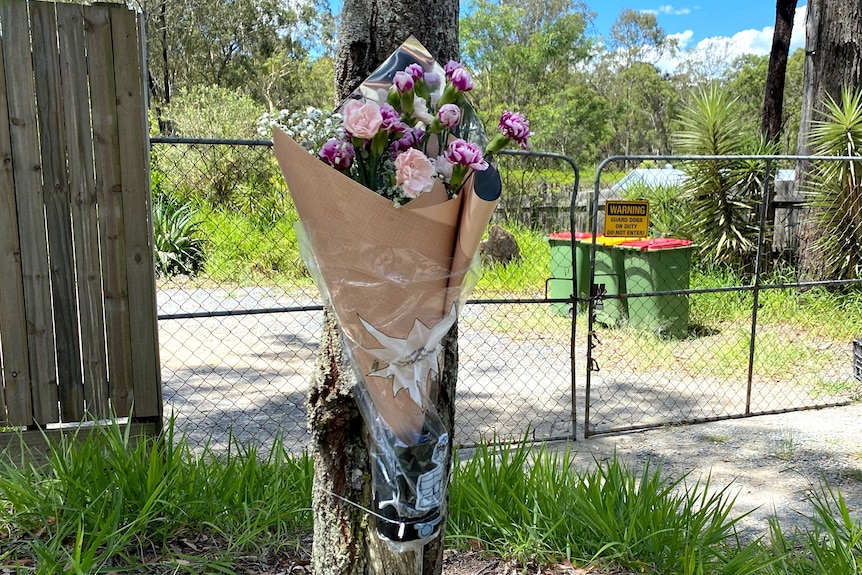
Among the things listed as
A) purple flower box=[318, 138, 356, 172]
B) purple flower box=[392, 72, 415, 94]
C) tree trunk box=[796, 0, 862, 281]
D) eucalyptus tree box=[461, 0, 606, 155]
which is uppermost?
eucalyptus tree box=[461, 0, 606, 155]

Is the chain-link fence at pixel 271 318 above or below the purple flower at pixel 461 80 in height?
below

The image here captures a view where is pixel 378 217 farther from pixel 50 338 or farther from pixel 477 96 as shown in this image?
pixel 477 96

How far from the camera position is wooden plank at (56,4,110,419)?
3.24 m

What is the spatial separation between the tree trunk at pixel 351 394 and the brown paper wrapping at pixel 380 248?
Result: 0.26 meters

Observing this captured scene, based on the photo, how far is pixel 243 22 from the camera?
117ft

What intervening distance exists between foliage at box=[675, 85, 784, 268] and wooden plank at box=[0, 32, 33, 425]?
814 centimetres

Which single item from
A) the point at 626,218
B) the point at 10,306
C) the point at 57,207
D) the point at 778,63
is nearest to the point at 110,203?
the point at 57,207

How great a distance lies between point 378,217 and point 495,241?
31.5 ft

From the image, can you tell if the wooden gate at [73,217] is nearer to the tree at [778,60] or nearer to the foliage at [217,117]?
the tree at [778,60]

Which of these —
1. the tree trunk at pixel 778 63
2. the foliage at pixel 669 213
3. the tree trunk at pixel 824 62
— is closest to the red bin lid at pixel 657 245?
the foliage at pixel 669 213

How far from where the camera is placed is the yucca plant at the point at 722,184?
9.26 metres

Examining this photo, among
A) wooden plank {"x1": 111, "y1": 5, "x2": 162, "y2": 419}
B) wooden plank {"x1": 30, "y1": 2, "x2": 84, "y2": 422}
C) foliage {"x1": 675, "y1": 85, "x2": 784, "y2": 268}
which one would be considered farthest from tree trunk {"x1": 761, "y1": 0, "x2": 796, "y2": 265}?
wooden plank {"x1": 30, "y1": 2, "x2": 84, "y2": 422}

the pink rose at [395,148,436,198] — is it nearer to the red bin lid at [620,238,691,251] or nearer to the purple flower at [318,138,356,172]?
the purple flower at [318,138,356,172]

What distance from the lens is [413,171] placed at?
1.47m
